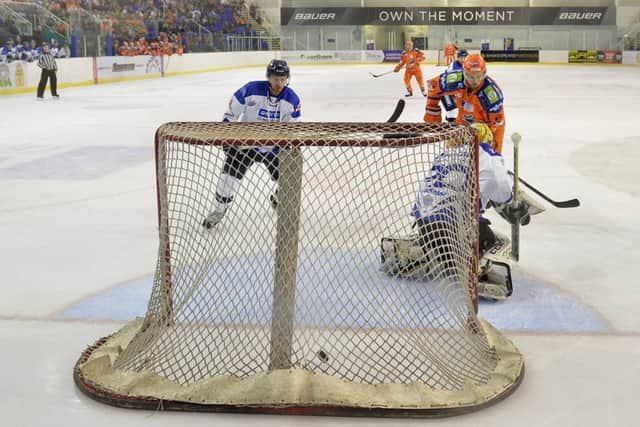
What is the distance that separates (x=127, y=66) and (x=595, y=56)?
17.4 metres

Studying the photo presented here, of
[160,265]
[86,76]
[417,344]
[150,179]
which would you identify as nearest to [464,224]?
[417,344]

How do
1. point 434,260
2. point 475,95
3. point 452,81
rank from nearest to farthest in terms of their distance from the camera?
point 434,260, point 475,95, point 452,81

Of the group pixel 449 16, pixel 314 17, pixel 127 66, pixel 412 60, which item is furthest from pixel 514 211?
pixel 314 17

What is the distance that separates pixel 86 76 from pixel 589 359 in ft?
57.4

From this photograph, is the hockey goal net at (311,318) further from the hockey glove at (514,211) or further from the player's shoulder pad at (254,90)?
the player's shoulder pad at (254,90)

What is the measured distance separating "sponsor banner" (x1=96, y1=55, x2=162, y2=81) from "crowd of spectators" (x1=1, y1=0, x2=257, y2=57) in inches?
12.5

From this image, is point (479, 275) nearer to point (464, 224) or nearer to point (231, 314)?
point (464, 224)

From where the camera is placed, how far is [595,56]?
2970 centimetres

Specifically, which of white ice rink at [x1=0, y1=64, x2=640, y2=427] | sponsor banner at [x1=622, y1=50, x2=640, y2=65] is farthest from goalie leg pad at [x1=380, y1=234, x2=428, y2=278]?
sponsor banner at [x1=622, y1=50, x2=640, y2=65]

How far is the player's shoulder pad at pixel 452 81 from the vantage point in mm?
4125

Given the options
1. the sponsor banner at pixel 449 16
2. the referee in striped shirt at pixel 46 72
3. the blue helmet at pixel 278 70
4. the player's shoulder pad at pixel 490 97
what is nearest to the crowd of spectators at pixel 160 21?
the referee in striped shirt at pixel 46 72

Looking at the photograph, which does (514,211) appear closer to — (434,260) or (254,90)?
(434,260)

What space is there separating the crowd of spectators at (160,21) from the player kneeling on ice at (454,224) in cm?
1429

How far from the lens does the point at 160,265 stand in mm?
2842
